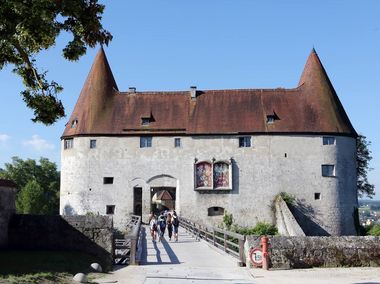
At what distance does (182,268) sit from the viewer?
51.7ft

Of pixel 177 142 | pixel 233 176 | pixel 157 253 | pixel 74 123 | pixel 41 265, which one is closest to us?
pixel 41 265

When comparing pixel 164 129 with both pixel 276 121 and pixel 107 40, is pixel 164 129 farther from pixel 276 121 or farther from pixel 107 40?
pixel 107 40

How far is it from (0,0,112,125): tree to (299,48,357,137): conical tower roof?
31038mm

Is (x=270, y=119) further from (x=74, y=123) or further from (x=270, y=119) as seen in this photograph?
(x=74, y=123)

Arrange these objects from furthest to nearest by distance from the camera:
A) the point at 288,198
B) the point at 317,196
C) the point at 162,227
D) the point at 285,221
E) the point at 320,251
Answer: the point at 317,196
the point at 288,198
the point at 285,221
the point at 162,227
the point at 320,251

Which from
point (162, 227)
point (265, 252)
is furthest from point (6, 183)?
point (162, 227)

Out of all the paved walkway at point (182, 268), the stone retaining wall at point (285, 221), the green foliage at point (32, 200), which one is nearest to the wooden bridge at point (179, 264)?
the paved walkway at point (182, 268)

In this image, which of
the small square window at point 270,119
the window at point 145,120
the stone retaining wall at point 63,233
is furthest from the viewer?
the window at point 145,120

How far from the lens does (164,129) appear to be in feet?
138

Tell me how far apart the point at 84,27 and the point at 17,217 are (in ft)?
27.9

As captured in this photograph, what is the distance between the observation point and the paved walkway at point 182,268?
45.3 feet

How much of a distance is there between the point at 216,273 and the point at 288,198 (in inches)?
1023

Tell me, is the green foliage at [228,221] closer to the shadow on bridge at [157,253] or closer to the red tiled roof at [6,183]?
the shadow on bridge at [157,253]

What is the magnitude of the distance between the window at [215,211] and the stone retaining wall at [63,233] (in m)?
23.8
